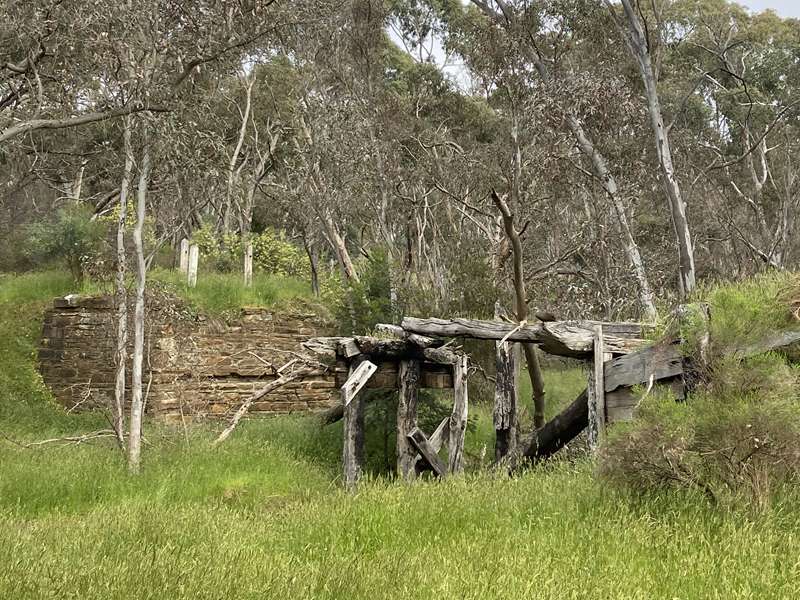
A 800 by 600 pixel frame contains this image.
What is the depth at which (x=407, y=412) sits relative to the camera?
1117cm

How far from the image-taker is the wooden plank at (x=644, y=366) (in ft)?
23.0

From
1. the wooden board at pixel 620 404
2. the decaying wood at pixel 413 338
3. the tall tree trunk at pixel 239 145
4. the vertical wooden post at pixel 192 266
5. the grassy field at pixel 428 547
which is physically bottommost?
the grassy field at pixel 428 547

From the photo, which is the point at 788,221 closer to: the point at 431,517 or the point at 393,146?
the point at 393,146

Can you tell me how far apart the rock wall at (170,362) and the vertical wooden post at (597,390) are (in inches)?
305

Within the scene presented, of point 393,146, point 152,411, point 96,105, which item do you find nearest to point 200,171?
point 96,105

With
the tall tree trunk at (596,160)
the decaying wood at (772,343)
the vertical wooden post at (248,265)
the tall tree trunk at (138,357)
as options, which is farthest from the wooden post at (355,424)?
the vertical wooden post at (248,265)

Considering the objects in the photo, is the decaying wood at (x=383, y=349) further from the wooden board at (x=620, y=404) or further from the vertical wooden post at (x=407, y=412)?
the wooden board at (x=620, y=404)

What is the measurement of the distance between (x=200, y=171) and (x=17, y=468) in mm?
Result: 6118

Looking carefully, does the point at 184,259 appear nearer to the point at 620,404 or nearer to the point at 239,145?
the point at 239,145

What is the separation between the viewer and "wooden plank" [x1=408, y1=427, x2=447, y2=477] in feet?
34.1

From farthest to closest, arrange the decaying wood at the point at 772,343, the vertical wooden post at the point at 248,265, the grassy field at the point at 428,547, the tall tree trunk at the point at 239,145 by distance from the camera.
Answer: the tall tree trunk at the point at 239,145 < the vertical wooden post at the point at 248,265 < the decaying wood at the point at 772,343 < the grassy field at the point at 428,547

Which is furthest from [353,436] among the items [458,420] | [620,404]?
[620,404]

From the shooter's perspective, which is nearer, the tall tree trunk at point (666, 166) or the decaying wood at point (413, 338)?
the decaying wood at point (413, 338)

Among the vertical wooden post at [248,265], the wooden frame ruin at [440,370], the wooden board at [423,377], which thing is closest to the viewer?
the wooden frame ruin at [440,370]
